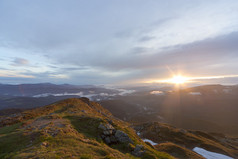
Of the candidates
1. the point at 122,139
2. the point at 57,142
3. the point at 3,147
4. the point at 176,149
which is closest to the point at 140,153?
the point at 122,139

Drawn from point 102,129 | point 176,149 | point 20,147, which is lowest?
point 176,149

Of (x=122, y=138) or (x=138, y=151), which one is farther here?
(x=122, y=138)

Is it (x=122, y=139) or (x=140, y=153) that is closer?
(x=140, y=153)

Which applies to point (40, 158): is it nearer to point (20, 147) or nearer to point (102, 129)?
point (20, 147)

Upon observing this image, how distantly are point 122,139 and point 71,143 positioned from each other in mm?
10349

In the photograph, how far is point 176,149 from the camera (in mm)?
33250

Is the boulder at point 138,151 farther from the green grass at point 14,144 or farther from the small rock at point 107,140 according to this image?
the green grass at point 14,144

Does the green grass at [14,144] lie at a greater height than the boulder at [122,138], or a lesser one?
greater

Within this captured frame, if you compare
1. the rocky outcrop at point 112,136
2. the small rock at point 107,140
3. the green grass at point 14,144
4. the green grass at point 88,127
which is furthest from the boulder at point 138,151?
the green grass at point 14,144

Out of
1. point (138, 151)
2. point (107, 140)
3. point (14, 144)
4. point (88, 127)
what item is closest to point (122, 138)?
point (107, 140)

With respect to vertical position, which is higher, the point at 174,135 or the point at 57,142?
the point at 57,142

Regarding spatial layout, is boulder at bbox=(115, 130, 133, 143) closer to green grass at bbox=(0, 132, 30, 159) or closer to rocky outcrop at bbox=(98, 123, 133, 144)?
rocky outcrop at bbox=(98, 123, 133, 144)

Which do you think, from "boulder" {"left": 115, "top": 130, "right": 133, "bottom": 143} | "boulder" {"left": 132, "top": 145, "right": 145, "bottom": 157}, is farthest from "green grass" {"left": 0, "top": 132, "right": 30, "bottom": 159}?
"boulder" {"left": 132, "top": 145, "right": 145, "bottom": 157}

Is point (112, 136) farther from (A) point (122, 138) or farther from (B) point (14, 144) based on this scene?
(B) point (14, 144)
